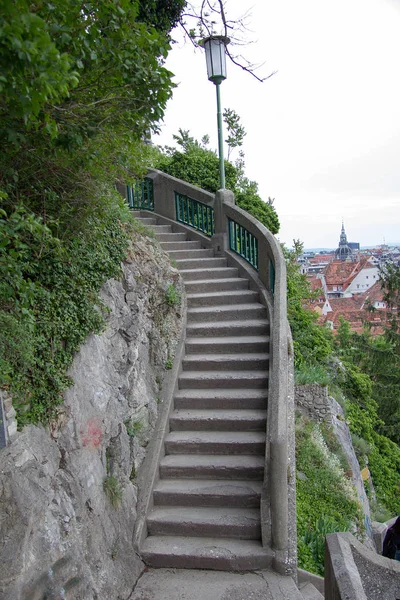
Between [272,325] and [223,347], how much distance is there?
2.50 ft

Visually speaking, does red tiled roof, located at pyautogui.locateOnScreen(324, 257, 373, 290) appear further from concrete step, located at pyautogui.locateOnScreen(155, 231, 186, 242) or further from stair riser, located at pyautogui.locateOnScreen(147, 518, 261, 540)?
stair riser, located at pyautogui.locateOnScreen(147, 518, 261, 540)

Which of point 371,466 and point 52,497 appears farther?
point 371,466

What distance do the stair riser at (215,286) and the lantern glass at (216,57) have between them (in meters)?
3.54

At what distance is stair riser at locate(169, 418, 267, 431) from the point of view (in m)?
5.37

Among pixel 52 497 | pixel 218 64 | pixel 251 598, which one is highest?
pixel 218 64

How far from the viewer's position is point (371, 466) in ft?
38.3

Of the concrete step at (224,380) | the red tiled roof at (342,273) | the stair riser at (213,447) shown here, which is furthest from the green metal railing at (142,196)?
the red tiled roof at (342,273)

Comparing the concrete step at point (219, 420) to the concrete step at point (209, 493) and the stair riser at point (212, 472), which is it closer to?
the stair riser at point (212, 472)

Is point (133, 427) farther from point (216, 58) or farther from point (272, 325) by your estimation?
point (216, 58)

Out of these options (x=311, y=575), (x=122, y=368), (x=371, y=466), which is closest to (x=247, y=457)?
(x=311, y=575)

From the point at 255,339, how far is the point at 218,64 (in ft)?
15.8

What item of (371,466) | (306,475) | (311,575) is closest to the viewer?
(311,575)

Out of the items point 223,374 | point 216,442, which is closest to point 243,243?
point 223,374

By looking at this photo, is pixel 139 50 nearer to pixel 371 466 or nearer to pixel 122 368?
pixel 122 368
